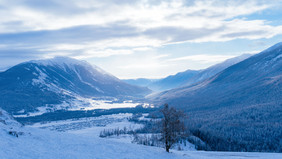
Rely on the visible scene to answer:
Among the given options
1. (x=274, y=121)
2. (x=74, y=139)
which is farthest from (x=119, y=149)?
(x=274, y=121)

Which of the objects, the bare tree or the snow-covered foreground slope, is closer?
the snow-covered foreground slope

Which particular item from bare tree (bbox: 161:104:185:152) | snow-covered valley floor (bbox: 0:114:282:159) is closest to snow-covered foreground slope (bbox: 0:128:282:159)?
snow-covered valley floor (bbox: 0:114:282:159)

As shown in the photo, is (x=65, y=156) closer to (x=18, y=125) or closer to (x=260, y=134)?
(x=18, y=125)

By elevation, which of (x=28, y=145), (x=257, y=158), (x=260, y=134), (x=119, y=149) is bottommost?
(x=260, y=134)

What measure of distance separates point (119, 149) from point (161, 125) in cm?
1306

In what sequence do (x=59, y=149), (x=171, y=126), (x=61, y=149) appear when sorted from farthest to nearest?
(x=171, y=126)
(x=61, y=149)
(x=59, y=149)

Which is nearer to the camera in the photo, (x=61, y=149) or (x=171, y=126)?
(x=61, y=149)

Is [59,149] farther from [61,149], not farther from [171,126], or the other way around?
[171,126]

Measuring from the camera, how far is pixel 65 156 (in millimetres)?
33281

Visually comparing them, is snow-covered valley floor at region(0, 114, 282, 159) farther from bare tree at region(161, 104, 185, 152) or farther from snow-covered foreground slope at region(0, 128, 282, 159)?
bare tree at region(161, 104, 185, 152)

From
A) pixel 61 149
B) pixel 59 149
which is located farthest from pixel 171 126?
pixel 59 149

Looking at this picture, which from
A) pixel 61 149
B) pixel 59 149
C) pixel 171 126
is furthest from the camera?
pixel 171 126

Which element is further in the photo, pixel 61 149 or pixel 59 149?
pixel 61 149

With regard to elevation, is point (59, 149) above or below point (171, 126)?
below
